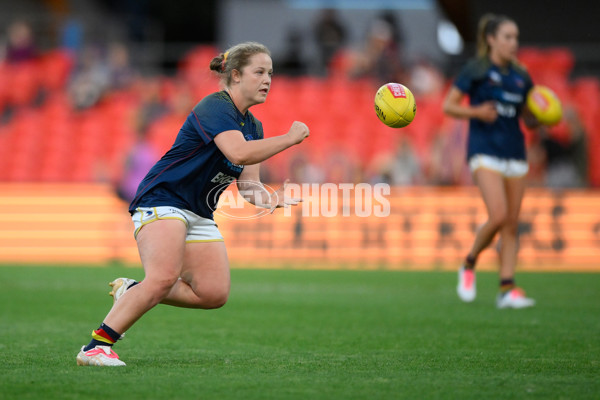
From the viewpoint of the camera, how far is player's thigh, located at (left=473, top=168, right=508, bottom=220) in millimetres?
8352

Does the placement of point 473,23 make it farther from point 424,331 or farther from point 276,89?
point 424,331

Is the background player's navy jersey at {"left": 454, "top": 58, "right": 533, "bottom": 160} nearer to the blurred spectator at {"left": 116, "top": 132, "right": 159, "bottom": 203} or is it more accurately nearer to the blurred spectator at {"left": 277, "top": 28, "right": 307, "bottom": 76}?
the blurred spectator at {"left": 116, "top": 132, "right": 159, "bottom": 203}

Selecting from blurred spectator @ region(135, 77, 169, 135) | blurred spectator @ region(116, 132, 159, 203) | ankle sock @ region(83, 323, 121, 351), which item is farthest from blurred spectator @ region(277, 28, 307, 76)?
ankle sock @ region(83, 323, 121, 351)

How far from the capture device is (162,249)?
5055 millimetres

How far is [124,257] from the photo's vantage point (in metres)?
15.5

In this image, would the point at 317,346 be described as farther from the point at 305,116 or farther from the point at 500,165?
the point at 305,116

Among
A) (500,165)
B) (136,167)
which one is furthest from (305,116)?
(500,165)

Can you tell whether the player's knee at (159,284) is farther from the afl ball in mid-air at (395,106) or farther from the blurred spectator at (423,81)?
the blurred spectator at (423,81)

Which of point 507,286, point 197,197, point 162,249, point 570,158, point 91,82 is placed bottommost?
point 507,286

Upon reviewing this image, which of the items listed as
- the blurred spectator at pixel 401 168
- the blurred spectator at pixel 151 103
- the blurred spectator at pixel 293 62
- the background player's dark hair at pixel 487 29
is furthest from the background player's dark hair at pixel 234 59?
the blurred spectator at pixel 293 62

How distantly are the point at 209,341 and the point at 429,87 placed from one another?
12883 mm

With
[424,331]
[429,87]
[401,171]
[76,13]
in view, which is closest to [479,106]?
[424,331]

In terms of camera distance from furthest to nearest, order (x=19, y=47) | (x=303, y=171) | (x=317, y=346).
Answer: (x=19, y=47), (x=303, y=171), (x=317, y=346)

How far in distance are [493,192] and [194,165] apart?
157 inches
